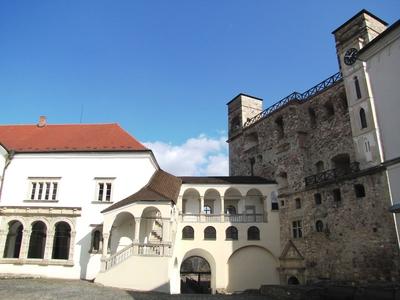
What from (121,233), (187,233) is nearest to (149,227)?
(121,233)

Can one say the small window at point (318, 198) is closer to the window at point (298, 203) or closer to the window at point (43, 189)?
the window at point (298, 203)

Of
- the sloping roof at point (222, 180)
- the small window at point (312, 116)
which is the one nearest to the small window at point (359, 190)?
the small window at point (312, 116)

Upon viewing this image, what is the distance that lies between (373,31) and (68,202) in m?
23.3

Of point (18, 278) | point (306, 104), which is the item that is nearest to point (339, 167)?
point (306, 104)

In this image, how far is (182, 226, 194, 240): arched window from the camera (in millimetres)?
26862

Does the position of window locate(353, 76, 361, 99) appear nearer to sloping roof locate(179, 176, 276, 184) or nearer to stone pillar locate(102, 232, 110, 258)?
sloping roof locate(179, 176, 276, 184)

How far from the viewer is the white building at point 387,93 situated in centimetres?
1838

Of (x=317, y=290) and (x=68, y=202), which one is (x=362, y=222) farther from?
(x=68, y=202)

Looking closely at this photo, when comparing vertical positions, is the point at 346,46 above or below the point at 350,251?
above

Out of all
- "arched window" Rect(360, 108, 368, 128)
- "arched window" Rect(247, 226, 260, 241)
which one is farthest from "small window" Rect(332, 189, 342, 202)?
"arched window" Rect(247, 226, 260, 241)

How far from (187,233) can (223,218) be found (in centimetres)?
309

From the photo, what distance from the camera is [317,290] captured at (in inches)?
575

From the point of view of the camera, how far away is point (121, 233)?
22.2 metres

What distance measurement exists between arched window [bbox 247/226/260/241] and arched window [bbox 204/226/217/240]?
2.66m
